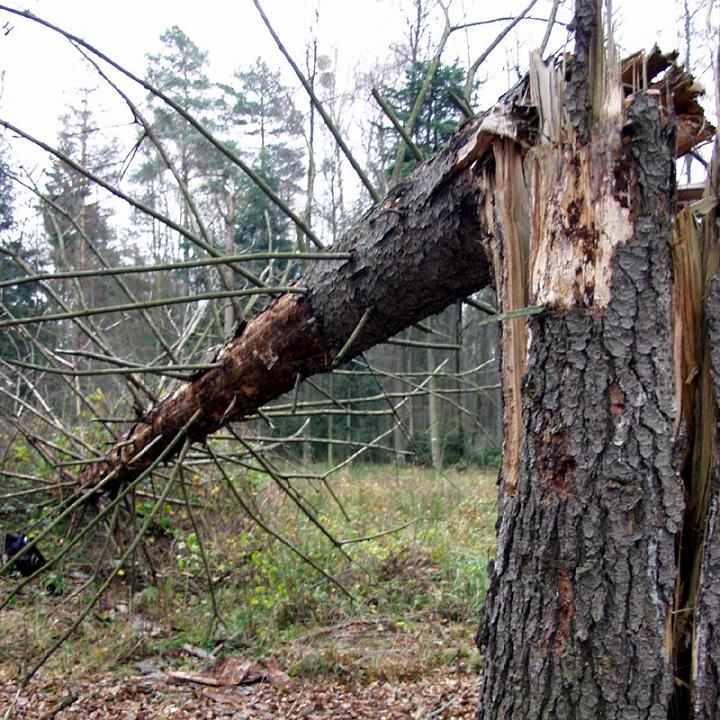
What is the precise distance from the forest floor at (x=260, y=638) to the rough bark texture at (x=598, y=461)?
2.09m

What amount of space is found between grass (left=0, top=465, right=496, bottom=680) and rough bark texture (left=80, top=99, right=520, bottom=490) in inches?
44.9

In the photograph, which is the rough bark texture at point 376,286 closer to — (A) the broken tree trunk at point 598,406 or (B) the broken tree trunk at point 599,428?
(A) the broken tree trunk at point 598,406

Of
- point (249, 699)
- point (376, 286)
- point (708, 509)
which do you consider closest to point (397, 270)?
point (376, 286)

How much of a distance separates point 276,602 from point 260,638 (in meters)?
0.43

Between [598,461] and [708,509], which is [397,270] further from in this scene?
[708,509]

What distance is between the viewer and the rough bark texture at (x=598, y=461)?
175cm

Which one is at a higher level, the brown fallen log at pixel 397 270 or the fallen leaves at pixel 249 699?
the brown fallen log at pixel 397 270

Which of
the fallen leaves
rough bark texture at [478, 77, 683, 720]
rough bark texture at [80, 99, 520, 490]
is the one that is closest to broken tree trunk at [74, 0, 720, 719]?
rough bark texture at [478, 77, 683, 720]

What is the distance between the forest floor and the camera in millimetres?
3889

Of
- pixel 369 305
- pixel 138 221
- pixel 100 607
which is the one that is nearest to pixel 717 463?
pixel 369 305

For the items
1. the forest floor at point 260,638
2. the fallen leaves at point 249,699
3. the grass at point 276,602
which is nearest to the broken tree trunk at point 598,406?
the fallen leaves at point 249,699

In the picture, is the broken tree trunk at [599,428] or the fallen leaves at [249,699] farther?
the fallen leaves at [249,699]

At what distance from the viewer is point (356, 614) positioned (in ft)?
17.5

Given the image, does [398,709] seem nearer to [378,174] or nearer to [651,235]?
[651,235]
